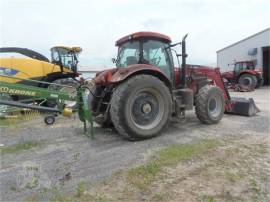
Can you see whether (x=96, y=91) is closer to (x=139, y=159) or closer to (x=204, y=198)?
→ (x=139, y=159)

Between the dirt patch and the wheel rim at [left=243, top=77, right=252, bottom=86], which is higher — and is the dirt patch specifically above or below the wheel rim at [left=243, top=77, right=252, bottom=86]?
below

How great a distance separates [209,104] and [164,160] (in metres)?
2.76

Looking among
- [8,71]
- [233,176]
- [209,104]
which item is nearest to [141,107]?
[209,104]

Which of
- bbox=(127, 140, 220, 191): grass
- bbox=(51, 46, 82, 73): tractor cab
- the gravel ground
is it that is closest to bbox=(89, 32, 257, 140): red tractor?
the gravel ground

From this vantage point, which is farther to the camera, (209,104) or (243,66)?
(243,66)

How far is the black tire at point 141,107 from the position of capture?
4723mm

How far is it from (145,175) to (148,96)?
199cm

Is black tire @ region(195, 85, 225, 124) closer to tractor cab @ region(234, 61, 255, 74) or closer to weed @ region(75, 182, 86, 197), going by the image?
weed @ region(75, 182, 86, 197)

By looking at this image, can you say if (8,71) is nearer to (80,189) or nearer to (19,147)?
(19,147)

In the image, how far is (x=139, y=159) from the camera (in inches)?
158

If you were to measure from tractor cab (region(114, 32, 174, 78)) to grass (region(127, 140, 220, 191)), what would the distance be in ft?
5.95

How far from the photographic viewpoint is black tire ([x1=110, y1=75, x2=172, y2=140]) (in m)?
4.72

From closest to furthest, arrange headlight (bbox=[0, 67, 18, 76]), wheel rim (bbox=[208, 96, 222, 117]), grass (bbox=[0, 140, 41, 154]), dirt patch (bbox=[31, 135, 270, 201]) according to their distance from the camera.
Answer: dirt patch (bbox=[31, 135, 270, 201])
grass (bbox=[0, 140, 41, 154])
wheel rim (bbox=[208, 96, 222, 117])
headlight (bbox=[0, 67, 18, 76])

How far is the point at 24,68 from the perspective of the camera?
9.20m
